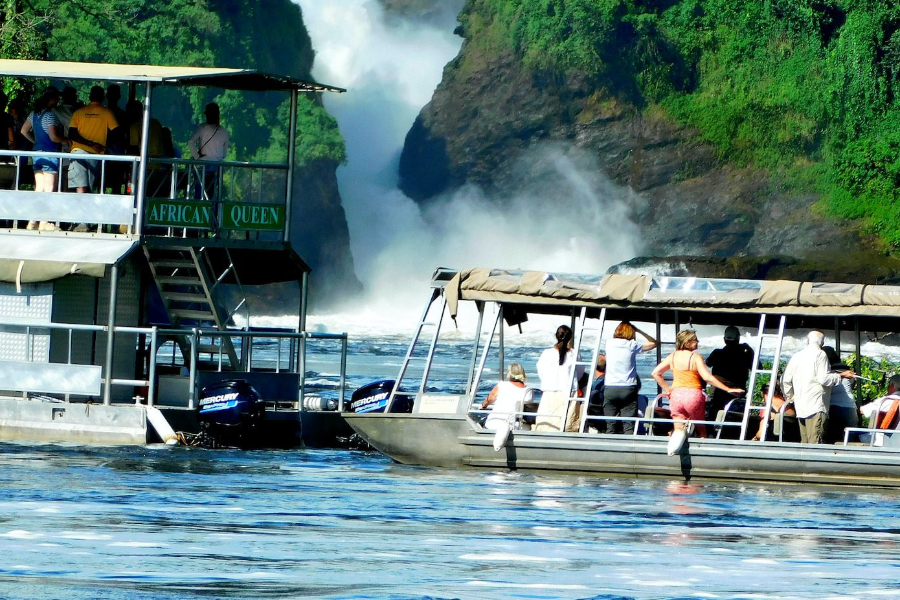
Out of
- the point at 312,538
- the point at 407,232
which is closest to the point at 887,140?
the point at 407,232

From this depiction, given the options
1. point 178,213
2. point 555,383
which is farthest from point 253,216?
point 555,383

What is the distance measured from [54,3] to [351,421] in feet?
191

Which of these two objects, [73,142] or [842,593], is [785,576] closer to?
[842,593]

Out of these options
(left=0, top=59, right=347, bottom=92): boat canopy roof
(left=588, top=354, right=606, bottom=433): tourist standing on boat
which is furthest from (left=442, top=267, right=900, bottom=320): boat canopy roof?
(left=0, top=59, right=347, bottom=92): boat canopy roof

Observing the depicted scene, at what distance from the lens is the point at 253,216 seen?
20297 millimetres

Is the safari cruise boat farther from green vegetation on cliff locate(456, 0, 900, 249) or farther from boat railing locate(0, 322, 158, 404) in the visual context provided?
green vegetation on cliff locate(456, 0, 900, 249)

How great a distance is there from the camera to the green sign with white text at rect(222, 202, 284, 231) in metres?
20.1

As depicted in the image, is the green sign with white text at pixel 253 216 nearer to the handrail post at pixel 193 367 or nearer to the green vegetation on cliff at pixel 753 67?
the handrail post at pixel 193 367

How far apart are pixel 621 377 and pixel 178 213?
6.21 metres

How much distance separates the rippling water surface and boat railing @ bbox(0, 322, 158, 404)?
1.17m

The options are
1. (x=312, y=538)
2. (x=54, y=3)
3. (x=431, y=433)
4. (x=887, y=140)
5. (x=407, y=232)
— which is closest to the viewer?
(x=312, y=538)

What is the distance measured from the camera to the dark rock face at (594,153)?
93.2 meters

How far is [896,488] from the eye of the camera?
15531 mm

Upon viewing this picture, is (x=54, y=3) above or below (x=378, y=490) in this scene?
above
